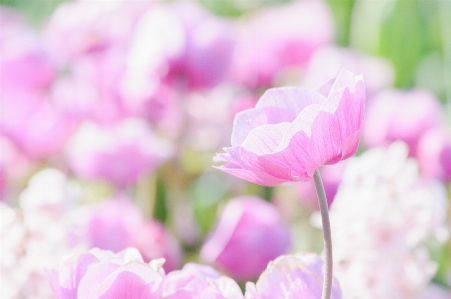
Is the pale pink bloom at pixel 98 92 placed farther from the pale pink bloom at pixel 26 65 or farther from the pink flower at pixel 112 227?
the pink flower at pixel 112 227

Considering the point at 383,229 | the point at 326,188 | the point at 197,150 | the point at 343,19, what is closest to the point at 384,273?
the point at 383,229

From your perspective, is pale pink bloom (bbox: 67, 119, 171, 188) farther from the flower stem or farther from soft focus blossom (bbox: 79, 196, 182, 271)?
the flower stem

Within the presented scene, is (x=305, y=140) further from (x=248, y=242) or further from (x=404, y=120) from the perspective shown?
(x=404, y=120)

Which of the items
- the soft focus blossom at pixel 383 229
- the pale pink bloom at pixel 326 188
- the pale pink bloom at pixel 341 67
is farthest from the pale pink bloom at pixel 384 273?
the pale pink bloom at pixel 341 67

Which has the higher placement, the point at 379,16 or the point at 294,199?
the point at 379,16

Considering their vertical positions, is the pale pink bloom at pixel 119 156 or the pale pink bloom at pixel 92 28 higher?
the pale pink bloom at pixel 92 28

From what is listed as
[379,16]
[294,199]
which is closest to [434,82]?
[379,16]

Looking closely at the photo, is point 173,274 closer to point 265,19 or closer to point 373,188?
point 373,188
